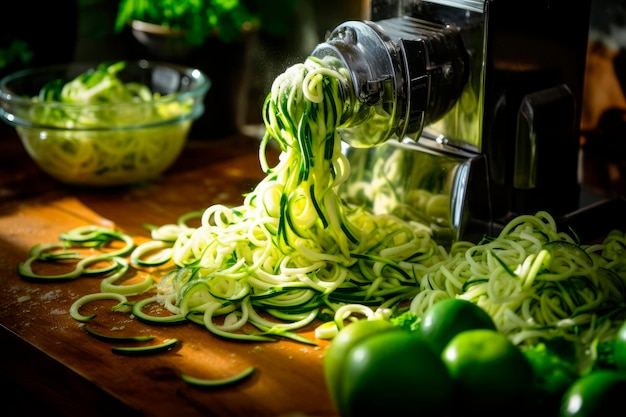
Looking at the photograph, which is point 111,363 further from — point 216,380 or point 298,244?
point 298,244

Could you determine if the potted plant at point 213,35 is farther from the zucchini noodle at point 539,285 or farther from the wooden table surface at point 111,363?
the zucchini noodle at point 539,285

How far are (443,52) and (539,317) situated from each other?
56 centimetres

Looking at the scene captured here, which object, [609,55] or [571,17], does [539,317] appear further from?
[609,55]

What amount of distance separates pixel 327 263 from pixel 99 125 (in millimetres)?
751

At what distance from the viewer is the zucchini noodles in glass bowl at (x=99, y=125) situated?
81.7 inches

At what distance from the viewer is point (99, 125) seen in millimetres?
2090

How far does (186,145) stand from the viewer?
256cm

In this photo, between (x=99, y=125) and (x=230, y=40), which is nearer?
(x=99, y=125)

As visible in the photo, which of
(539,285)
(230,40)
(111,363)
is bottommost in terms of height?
(111,363)

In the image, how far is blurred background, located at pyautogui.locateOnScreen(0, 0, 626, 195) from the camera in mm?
2174

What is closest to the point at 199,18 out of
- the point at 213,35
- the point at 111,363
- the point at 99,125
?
the point at 213,35

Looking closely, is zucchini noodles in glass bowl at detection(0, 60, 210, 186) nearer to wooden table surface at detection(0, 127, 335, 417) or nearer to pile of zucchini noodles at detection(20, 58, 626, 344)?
wooden table surface at detection(0, 127, 335, 417)

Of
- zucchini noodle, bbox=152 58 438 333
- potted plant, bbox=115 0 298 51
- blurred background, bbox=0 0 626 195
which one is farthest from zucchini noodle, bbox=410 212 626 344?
potted plant, bbox=115 0 298 51

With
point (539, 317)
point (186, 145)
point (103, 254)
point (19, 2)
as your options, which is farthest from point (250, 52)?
point (539, 317)
